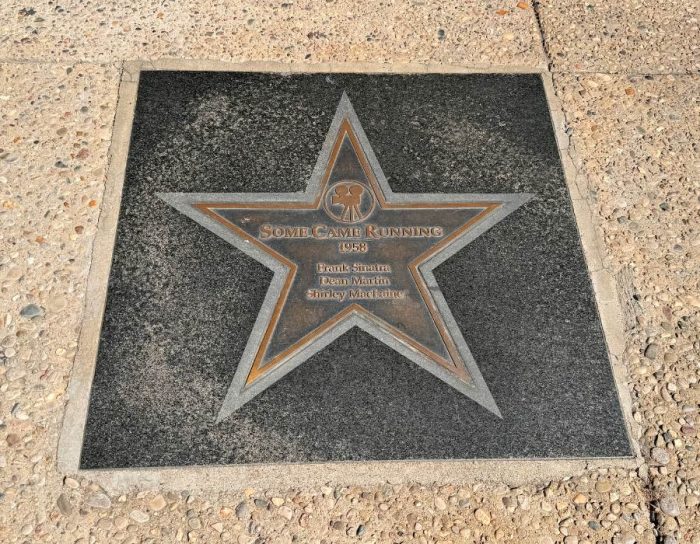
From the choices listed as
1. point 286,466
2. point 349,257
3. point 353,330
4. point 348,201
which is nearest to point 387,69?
point 348,201

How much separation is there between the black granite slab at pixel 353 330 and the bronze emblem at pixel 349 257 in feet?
0.16

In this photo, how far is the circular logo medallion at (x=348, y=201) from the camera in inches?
105

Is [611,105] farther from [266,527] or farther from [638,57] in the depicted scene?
[266,527]

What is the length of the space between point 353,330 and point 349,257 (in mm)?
309

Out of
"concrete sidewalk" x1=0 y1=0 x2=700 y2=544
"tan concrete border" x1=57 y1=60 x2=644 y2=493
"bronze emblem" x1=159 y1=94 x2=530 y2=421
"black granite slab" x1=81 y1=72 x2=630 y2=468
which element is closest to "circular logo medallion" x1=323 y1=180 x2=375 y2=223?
"bronze emblem" x1=159 y1=94 x2=530 y2=421

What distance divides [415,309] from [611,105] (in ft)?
5.09

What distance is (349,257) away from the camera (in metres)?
2.57

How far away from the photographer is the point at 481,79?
313 centimetres

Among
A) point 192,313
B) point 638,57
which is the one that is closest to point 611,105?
point 638,57

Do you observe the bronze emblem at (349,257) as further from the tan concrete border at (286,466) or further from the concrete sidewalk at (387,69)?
the concrete sidewalk at (387,69)

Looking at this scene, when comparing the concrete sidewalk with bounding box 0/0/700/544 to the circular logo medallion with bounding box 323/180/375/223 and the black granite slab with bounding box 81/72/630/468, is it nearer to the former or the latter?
the black granite slab with bounding box 81/72/630/468

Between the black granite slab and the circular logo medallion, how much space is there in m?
0.15

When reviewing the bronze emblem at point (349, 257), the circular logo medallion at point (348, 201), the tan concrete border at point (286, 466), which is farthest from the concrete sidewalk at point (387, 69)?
the circular logo medallion at point (348, 201)

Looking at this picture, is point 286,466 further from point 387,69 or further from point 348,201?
point 387,69
